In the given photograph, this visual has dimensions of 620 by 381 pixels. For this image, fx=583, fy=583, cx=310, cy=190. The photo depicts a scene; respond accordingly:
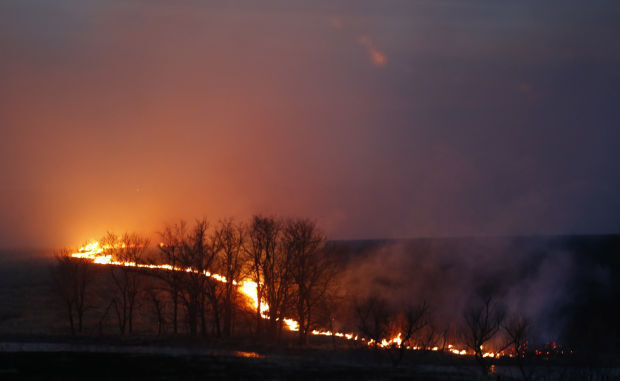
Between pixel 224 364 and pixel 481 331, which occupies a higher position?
pixel 481 331

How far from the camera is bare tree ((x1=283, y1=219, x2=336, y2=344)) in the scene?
60.7 m

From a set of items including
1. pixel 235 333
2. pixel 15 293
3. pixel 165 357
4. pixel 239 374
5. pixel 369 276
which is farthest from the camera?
pixel 369 276

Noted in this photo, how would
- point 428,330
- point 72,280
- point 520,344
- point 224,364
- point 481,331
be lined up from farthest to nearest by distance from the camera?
point 428,330
point 72,280
point 520,344
point 481,331
point 224,364

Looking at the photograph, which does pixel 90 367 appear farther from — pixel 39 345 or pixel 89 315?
pixel 89 315

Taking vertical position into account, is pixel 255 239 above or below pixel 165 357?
above

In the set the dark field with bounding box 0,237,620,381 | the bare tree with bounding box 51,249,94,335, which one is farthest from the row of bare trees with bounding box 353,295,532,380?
the bare tree with bounding box 51,249,94,335

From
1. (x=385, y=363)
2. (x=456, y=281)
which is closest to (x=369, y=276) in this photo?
(x=456, y=281)

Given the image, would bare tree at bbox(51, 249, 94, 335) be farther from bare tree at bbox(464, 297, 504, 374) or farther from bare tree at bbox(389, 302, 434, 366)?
bare tree at bbox(464, 297, 504, 374)

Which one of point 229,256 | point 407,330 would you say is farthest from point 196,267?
point 407,330

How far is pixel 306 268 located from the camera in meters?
61.5

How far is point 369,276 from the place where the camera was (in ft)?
429

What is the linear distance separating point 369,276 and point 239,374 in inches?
3948

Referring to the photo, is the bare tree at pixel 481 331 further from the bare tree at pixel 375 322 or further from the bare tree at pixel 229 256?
the bare tree at pixel 229 256

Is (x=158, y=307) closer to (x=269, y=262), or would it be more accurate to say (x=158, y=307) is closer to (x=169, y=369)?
(x=269, y=262)
